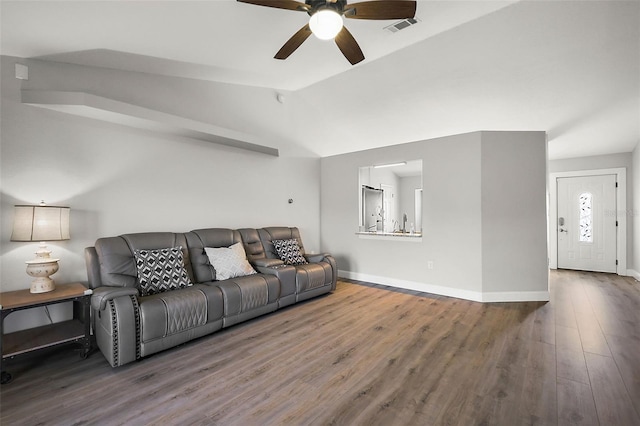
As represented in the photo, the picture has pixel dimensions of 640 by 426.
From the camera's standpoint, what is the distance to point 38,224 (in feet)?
8.20

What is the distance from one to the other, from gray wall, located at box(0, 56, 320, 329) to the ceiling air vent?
210 cm

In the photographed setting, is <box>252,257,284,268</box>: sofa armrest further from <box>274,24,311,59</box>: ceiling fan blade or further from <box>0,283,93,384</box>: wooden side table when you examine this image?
<box>274,24,311,59</box>: ceiling fan blade

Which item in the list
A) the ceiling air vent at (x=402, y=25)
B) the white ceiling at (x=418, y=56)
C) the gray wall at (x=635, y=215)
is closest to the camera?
the white ceiling at (x=418, y=56)

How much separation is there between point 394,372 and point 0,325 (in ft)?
9.75

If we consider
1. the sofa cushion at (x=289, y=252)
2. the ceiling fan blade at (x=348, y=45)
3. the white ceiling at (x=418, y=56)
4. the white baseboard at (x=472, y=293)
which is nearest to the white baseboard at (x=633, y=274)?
the white ceiling at (x=418, y=56)

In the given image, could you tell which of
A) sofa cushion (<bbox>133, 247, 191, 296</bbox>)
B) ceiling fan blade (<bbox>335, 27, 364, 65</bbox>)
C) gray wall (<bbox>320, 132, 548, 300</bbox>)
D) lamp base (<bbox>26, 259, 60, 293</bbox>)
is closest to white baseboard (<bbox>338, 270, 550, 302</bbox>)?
gray wall (<bbox>320, 132, 548, 300</bbox>)

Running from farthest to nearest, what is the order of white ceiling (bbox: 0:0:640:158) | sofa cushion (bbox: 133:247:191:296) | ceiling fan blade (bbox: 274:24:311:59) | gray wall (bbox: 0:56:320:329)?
sofa cushion (bbox: 133:247:191:296) → gray wall (bbox: 0:56:320:329) → white ceiling (bbox: 0:0:640:158) → ceiling fan blade (bbox: 274:24:311:59)

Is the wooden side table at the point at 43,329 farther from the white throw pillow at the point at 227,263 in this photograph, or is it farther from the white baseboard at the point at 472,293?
the white baseboard at the point at 472,293

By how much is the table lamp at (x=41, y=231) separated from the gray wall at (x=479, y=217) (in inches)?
176

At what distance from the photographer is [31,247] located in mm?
2820

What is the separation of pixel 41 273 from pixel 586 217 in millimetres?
8880

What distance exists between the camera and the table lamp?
8.05ft

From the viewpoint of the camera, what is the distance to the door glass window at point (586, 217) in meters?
6.16

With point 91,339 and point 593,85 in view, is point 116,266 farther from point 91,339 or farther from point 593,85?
point 593,85
